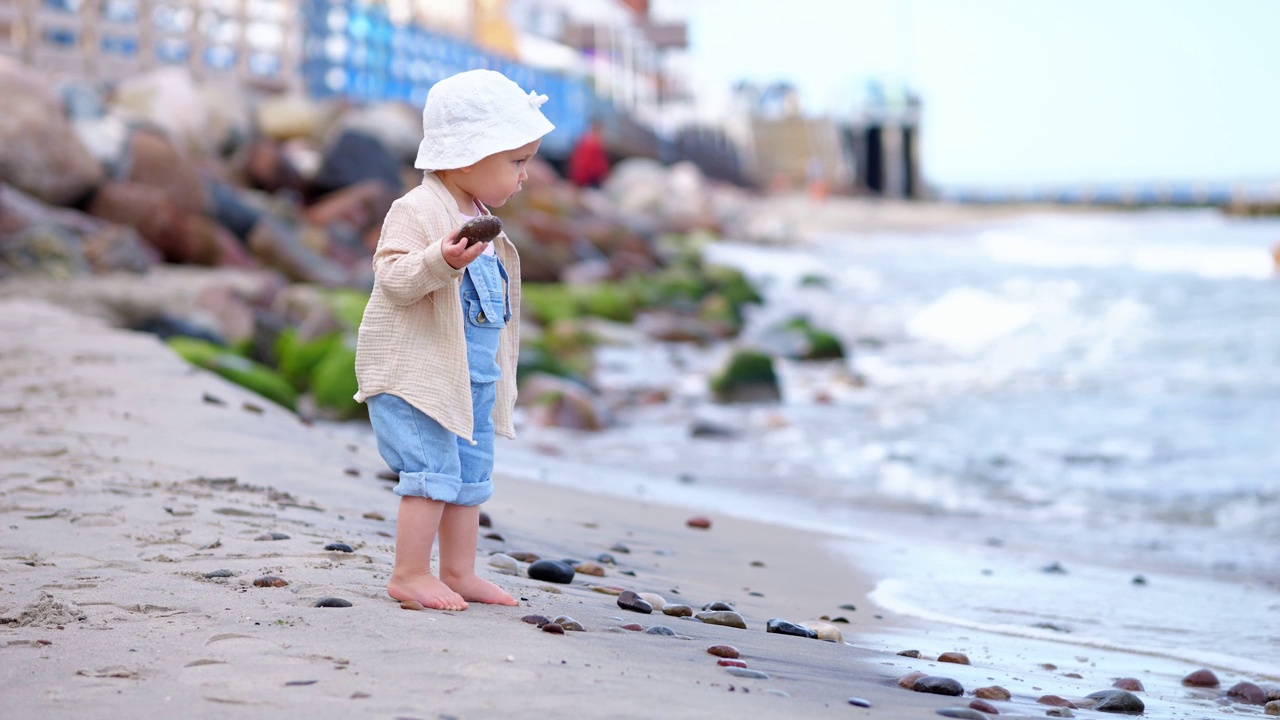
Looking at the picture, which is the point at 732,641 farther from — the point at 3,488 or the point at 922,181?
the point at 922,181

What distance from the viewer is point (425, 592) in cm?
→ 318

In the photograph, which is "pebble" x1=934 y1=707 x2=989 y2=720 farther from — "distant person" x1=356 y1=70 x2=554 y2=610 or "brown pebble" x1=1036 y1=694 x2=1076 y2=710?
"distant person" x1=356 y1=70 x2=554 y2=610

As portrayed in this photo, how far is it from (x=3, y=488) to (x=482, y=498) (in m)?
1.74

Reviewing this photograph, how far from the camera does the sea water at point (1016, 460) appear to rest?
16.6 ft

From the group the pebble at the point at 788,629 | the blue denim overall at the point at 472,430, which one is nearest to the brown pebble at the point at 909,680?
the pebble at the point at 788,629

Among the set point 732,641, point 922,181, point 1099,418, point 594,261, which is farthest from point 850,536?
point 922,181

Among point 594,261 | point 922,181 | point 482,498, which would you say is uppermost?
point 922,181

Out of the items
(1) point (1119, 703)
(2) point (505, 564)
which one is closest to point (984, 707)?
(1) point (1119, 703)

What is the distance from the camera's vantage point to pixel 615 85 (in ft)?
171

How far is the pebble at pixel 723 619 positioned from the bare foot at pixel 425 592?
0.71m

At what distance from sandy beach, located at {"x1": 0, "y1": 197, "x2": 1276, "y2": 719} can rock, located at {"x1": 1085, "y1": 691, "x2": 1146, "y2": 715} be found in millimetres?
66

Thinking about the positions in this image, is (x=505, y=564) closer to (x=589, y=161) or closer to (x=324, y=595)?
(x=324, y=595)

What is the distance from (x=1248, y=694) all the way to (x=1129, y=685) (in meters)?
0.32

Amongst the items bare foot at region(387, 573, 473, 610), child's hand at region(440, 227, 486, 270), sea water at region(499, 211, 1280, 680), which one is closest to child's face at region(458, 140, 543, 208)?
child's hand at region(440, 227, 486, 270)
